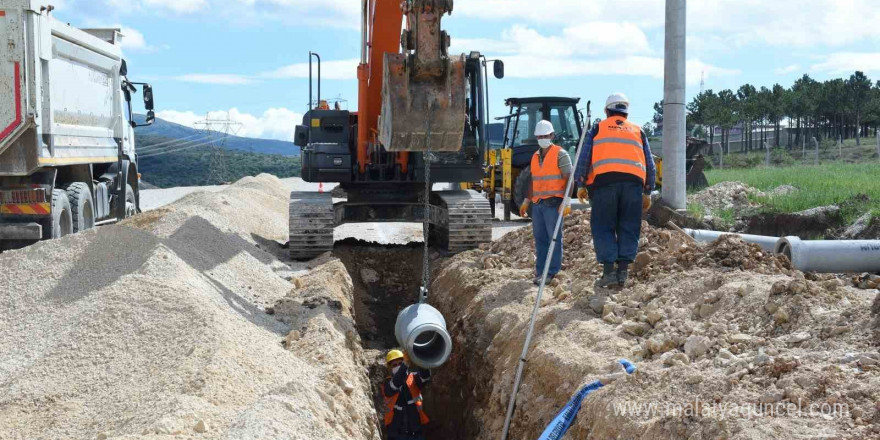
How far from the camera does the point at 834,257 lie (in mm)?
8383

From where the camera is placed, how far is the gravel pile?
15.5ft

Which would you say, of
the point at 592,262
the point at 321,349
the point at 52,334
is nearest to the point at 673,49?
the point at 592,262

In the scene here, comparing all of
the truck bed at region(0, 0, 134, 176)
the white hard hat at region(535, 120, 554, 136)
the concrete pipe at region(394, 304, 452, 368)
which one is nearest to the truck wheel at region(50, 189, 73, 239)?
the truck bed at region(0, 0, 134, 176)

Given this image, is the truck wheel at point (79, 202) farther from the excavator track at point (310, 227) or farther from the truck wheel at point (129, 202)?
the excavator track at point (310, 227)

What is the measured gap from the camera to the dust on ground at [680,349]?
13.3 ft

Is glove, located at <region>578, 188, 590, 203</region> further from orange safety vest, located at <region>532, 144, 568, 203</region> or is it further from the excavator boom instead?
the excavator boom

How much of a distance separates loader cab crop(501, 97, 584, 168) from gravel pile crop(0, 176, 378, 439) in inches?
372

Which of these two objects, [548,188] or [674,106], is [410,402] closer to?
[548,188]

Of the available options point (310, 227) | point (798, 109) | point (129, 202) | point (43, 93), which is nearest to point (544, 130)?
point (310, 227)

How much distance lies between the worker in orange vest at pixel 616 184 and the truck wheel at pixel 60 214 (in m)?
7.15

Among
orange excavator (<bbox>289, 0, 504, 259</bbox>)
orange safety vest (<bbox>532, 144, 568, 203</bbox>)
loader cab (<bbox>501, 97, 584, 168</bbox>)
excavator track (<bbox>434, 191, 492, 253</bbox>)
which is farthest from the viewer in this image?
loader cab (<bbox>501, 97, 584, 168</bbox>)

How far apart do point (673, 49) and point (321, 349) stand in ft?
28.8

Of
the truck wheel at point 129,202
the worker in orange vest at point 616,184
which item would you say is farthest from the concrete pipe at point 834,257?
the truck wheel at point 129,202

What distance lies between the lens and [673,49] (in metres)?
13.3
